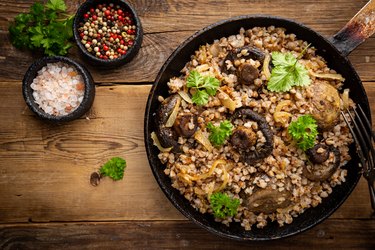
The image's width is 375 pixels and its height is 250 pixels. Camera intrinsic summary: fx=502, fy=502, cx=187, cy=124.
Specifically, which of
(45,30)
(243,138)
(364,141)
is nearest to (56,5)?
(45,30)

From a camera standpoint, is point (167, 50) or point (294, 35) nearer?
point (294, 35)

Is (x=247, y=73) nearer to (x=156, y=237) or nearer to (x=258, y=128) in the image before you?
(x=258, y=128)

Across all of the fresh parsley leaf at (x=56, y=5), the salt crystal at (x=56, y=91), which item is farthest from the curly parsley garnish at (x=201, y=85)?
the fresh parsley leaf at (x=56, y=5)

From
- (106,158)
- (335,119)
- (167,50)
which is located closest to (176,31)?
(167,50)

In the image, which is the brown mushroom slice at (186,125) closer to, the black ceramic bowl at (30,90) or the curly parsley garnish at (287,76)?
the curly parsley garnish at (287,76)

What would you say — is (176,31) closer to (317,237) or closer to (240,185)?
(240,185)

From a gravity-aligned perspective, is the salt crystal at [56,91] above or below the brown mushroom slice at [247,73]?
below
